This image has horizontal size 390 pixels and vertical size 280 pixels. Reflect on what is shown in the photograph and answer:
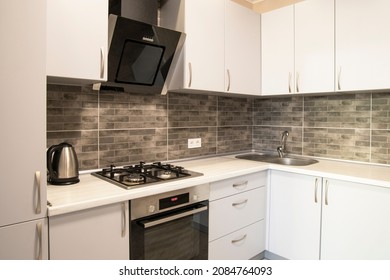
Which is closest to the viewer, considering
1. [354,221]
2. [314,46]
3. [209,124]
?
[354,221]

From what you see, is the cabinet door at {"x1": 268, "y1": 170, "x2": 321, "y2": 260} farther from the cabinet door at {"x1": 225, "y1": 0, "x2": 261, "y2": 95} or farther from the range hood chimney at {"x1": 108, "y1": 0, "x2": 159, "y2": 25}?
the range hood chimney at {"x1": 108, "y1": 0, "x2": 159, "y2": 25}

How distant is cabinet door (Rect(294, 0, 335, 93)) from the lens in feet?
6.86

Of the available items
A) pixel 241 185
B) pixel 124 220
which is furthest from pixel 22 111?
pixel 241 185

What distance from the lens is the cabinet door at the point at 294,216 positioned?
2.00 m

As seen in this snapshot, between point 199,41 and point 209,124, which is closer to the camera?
point 199,41

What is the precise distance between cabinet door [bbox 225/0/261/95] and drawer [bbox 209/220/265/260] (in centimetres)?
111

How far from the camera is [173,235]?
5.28 ft

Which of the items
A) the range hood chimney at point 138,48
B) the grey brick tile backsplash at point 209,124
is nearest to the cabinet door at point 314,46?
the grey brick tile backsplash at point 209,124

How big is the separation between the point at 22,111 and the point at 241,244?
5.50 feet

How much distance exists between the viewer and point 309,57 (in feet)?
7.23

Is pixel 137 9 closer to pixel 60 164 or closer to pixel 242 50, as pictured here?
pixel 242 50

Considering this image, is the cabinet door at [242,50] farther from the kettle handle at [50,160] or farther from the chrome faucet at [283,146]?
the kettle handle at [50,160]

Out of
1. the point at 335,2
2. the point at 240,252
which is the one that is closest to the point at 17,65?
the point at 240,252

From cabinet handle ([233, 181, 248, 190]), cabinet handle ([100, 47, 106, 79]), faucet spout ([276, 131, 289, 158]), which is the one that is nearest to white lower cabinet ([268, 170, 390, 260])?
cabinet handle ([233, 181, 248, 190])
